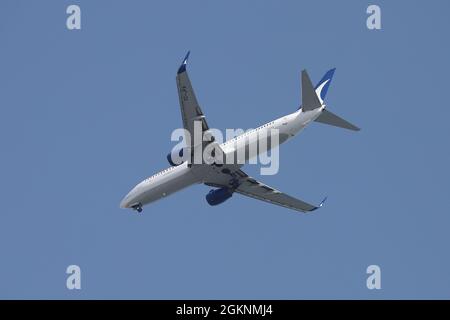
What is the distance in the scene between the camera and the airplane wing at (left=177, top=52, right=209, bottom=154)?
54.6 meters

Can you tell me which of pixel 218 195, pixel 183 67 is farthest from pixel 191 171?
pixel 183 67

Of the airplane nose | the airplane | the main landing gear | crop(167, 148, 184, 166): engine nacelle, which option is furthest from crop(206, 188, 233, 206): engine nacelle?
the airplane nose

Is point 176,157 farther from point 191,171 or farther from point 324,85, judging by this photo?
point 324,85

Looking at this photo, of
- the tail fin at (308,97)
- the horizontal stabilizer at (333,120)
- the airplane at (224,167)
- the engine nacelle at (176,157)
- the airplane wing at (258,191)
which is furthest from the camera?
the airplane wing at (258,191)

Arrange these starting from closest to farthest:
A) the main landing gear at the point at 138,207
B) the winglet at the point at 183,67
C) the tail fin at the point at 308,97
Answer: the winglet at the point at 183,67, the tail fin at the point at 308,97, the main landing gear at the point at 138,207

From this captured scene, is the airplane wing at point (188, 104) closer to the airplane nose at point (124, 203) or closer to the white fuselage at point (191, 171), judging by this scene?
the white fuselage at point (191, 171)

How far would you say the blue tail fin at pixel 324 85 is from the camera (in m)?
64.4

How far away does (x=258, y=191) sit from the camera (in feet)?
224

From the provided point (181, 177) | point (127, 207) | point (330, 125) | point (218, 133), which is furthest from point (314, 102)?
point (127, 207)

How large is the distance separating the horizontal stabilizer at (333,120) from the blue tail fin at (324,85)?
434cm

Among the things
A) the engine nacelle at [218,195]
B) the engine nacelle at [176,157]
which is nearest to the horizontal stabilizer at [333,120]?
the engine nacelle at [176,157]

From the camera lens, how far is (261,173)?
206 feet

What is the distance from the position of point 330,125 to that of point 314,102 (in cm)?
208

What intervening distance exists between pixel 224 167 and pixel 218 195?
4.92 m
